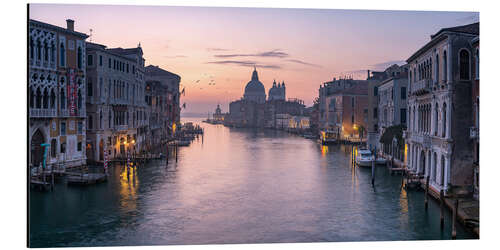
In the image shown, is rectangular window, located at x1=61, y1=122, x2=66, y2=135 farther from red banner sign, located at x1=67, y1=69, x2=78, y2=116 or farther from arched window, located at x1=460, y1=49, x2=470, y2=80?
arched window, located at x1=460, y1=49, x2=470, y2=80

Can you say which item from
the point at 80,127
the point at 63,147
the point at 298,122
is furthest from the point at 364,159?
the point at 298,122

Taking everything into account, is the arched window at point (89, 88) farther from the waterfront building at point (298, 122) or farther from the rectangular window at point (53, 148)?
the waterfront building at point (298, 122)

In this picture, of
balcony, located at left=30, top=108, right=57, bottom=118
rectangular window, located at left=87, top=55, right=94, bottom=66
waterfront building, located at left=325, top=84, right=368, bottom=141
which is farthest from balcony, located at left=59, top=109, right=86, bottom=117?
waterfront building, located at left=325, top=84, right=368, bottom=141

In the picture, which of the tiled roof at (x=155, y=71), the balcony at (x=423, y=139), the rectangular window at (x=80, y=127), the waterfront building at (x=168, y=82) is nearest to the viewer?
the balcony at (x=423, y=139)

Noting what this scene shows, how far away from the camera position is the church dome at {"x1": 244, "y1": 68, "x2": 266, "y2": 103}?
6629 inches

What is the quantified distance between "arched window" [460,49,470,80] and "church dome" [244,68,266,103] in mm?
151353

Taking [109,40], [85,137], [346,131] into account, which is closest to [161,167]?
[85,137]

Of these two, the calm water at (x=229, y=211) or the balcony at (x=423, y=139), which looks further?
the balcony at (x=423, y=139)

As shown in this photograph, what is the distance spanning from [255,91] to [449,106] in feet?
505

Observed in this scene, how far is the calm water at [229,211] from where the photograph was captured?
13.1 m

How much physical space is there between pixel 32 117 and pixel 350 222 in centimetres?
1373

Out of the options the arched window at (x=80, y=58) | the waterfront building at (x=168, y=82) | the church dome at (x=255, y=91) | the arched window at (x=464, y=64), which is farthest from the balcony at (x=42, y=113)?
the church dome at (x=255, y=91)

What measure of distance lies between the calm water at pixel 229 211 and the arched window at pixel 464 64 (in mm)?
4561

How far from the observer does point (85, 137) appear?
24.3 m
